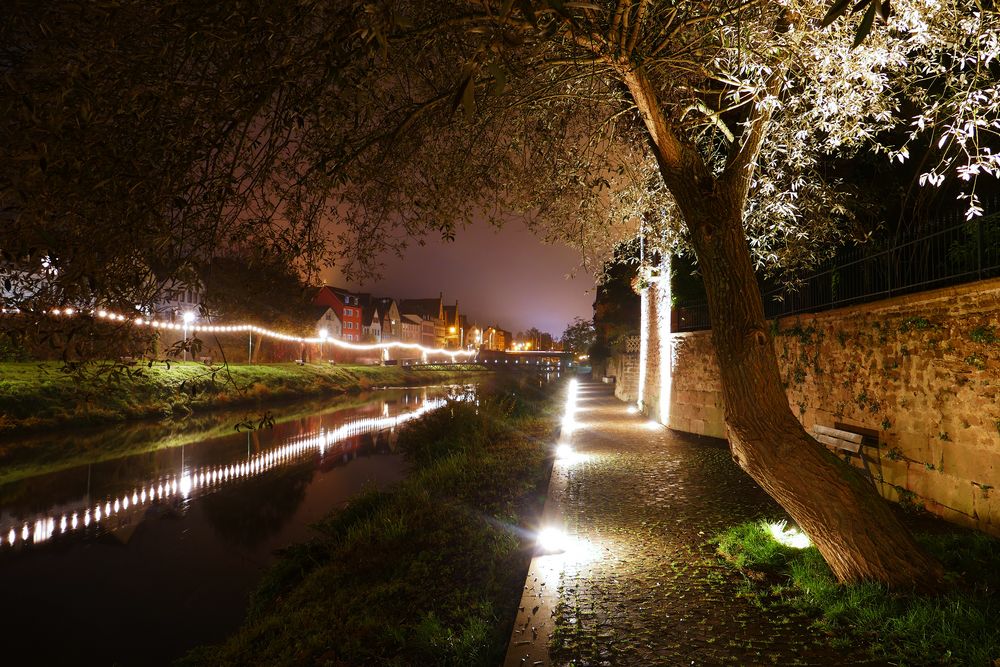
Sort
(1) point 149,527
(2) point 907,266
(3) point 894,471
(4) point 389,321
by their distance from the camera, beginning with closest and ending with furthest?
1. (3) point 894,471
2. (2) point 907,266
3. (1) point 149,527
4. (4) point 389,321

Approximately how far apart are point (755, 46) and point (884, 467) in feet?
16.9

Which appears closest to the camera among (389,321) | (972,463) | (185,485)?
(972,463)

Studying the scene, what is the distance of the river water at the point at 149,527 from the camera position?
5.57m

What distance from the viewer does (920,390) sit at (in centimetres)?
579

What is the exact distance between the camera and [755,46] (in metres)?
5.41

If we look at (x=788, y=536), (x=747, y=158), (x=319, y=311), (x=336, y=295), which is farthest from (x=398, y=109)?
(x=336, y=295)

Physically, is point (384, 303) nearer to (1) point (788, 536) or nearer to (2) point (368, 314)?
(2) point (368, 314)

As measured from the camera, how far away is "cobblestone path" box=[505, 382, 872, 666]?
3.19 meters

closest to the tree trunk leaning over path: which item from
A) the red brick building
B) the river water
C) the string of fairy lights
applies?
the string of fairy lights

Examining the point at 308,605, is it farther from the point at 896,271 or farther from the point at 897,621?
the point at 896,271

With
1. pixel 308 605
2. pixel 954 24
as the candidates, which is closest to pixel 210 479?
pixel 308 605

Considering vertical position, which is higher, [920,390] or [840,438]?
[920,390]

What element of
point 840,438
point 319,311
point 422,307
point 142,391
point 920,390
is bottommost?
point 142,391

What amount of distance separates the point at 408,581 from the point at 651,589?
2120mm
